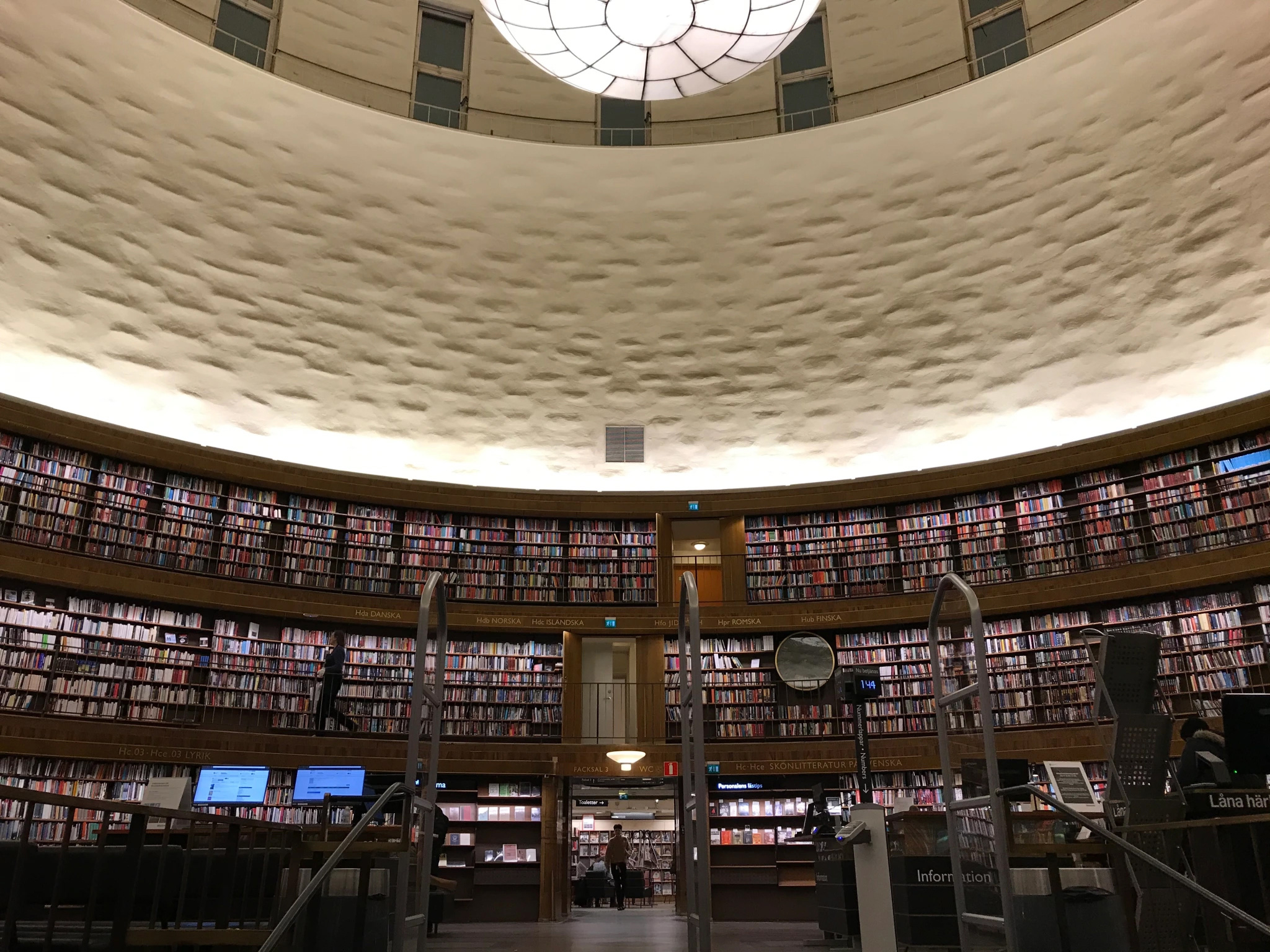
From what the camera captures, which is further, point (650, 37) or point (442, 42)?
point (442, 42)

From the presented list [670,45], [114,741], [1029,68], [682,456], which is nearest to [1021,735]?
[682,456]

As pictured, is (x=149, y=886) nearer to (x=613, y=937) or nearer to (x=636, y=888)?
(x=613, y=937)

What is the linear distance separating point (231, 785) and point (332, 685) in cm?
194

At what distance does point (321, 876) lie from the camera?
2930 millimetres

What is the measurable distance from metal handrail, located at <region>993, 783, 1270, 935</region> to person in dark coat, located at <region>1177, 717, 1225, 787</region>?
1.35 meters

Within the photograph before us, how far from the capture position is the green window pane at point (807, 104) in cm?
971

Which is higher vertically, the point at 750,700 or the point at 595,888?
the point at 750,700

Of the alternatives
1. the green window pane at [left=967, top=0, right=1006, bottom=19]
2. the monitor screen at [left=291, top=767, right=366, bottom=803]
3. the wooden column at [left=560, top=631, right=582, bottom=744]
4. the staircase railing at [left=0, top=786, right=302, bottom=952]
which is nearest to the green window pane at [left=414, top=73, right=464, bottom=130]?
the green window pane at [left=967, top=0, right=1006, bottom=19]

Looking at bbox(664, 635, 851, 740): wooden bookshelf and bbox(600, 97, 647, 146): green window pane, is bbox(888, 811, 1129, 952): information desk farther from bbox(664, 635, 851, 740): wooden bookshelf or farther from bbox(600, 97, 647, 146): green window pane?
bbox(600, 97, 647, 146): green window pane

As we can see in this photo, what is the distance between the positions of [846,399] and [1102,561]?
3.24 metres

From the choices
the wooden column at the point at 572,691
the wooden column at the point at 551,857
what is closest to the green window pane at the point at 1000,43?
the wooden column at the point at 572,691

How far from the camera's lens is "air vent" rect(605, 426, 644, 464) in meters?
11.5

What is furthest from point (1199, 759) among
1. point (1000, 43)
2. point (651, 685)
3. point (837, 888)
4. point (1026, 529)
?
point (1000, 43)

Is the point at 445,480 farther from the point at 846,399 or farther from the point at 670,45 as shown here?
the point at 670,45
